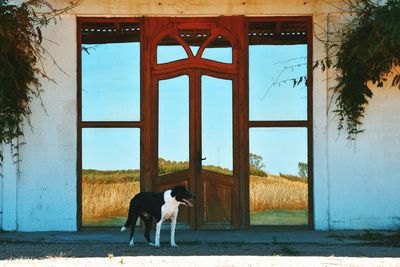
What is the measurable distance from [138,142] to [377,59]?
3571 mm

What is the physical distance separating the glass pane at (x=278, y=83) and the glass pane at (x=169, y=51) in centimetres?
102

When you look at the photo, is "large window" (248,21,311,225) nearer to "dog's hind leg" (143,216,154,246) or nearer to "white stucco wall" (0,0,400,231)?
"white stucco wall" (0,0,400,231)

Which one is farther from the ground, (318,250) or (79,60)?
(79,60)

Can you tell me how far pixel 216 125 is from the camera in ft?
41.4

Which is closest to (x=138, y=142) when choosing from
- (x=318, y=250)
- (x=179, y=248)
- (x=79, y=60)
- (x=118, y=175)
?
(x=118, y=175)

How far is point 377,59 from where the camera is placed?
11.9 m

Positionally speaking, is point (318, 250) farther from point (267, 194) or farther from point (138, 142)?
point (138, 142)

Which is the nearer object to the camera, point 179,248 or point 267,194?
point 179,248

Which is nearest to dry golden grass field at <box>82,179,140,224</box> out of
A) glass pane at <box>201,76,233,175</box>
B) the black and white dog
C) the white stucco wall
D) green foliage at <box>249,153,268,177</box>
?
the white stucco wall

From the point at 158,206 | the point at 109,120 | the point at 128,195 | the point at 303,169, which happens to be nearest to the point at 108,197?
the point at 128,195

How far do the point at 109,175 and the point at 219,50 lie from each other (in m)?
2.41

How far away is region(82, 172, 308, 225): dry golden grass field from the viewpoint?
12.6 meters

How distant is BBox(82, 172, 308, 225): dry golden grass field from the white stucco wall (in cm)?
22

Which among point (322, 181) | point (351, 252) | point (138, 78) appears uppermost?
point (138, 78)
